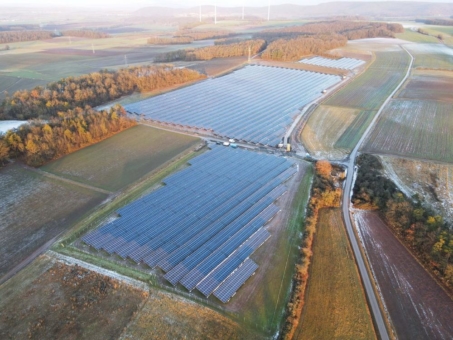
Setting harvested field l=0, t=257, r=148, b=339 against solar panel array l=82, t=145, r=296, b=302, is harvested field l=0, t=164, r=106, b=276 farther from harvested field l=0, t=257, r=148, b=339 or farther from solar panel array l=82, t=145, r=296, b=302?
solar panel array l=82, t=145, r=296, b=302

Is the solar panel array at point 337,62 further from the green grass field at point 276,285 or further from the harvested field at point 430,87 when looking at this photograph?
the green grass field at point 276,285

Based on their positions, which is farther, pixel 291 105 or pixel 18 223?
pixel 291 105

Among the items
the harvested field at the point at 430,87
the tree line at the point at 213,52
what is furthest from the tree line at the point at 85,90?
the harvested field at the point at 430,87

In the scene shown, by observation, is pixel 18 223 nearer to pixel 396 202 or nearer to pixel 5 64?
pixel 396 202

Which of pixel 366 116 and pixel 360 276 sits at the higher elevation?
pixel 366 116

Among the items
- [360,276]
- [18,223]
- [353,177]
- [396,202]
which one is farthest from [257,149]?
[18,223]

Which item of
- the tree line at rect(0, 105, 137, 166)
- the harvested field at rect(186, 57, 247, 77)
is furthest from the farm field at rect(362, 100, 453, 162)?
the harvested field at rect(186, 57, 247, 77)

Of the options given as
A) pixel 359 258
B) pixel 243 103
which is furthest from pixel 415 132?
pixel 359 258
